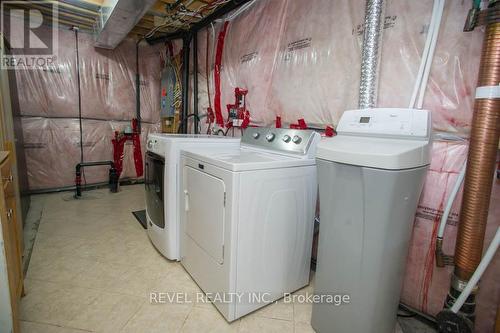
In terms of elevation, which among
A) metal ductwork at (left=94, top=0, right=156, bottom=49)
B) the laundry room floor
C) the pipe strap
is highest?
metal ductwork at (left=94, top=0, right=156, bottom=49)

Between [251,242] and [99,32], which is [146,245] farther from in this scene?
[99,32]

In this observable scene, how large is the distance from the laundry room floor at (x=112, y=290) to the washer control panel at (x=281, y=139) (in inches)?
39.9

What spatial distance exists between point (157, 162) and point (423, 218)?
6.27 feet

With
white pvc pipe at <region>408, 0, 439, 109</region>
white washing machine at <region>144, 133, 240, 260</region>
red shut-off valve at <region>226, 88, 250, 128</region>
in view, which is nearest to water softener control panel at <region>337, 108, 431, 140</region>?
white pvc pipe at <region>408, 0, 439, 109</region>

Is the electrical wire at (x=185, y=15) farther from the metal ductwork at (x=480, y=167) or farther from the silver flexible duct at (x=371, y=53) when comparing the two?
the metal ductwork at (x=480, y=167)

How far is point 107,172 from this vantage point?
428 cm

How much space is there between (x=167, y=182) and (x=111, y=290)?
0.81 meters

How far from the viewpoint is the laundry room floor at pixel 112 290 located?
142cm

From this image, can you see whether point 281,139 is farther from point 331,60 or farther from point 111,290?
point 111,290

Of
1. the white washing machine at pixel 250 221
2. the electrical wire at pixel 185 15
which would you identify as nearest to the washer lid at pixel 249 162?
the white washing machine at pixel 250 221

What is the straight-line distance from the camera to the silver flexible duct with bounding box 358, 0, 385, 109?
1.48 m

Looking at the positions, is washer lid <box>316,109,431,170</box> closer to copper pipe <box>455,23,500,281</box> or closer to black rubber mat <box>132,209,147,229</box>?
copper pipe <box>455,23,500,281</box>

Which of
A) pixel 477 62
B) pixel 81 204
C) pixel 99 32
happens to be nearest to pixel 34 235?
pixel 81 204

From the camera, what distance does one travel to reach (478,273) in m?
1.08
